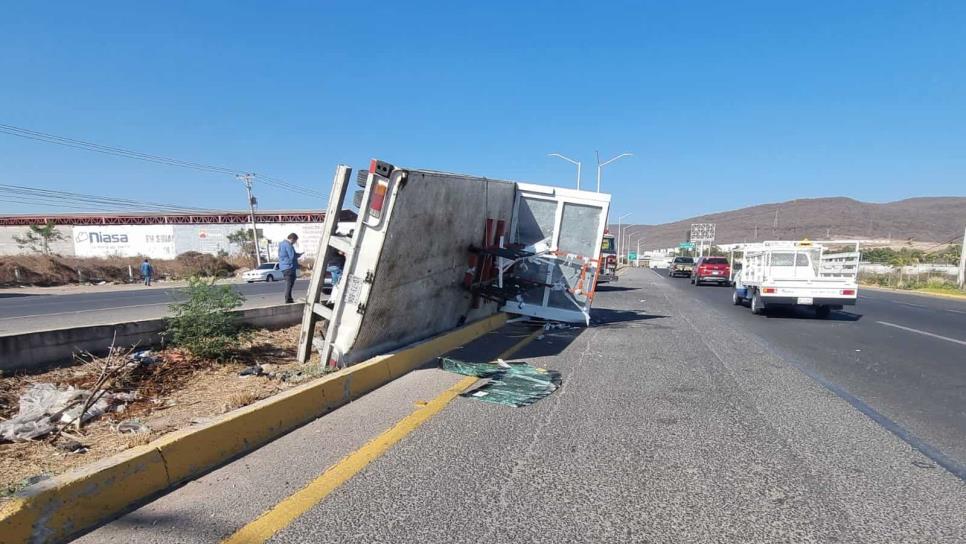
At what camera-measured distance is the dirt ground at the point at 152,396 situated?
12.5ft

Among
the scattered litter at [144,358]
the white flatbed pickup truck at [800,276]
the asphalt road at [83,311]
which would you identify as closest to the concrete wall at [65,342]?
the scattered litter at [144,358]

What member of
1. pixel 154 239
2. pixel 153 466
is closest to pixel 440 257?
pixel 153 466

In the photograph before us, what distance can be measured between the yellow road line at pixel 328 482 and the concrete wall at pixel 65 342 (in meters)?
3.69

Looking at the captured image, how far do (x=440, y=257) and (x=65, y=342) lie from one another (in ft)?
15.3

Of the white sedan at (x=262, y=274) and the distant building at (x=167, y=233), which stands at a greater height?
the distant building at (x=167, y=233)

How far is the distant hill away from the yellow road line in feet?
383

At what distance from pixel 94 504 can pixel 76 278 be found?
143 ft

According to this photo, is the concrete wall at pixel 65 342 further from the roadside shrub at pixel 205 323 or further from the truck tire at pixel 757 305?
the truck tire at pixel 757 305

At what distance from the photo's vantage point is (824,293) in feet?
45.8

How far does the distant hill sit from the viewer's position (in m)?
124

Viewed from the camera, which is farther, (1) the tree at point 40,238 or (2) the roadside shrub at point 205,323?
(1) the tree at point 40,238

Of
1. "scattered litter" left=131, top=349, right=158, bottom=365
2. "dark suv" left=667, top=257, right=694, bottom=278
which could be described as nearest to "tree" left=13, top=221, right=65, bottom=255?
"scattered litter" left=131, top=349, right=158, bottom=365

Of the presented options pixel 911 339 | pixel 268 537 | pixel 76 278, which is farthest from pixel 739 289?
pixel 76 278

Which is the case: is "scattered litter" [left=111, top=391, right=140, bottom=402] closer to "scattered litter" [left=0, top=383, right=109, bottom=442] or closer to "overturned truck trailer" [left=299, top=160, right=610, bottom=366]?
"scattered litter" [left=0, top=383, right=109, bottom=442]
